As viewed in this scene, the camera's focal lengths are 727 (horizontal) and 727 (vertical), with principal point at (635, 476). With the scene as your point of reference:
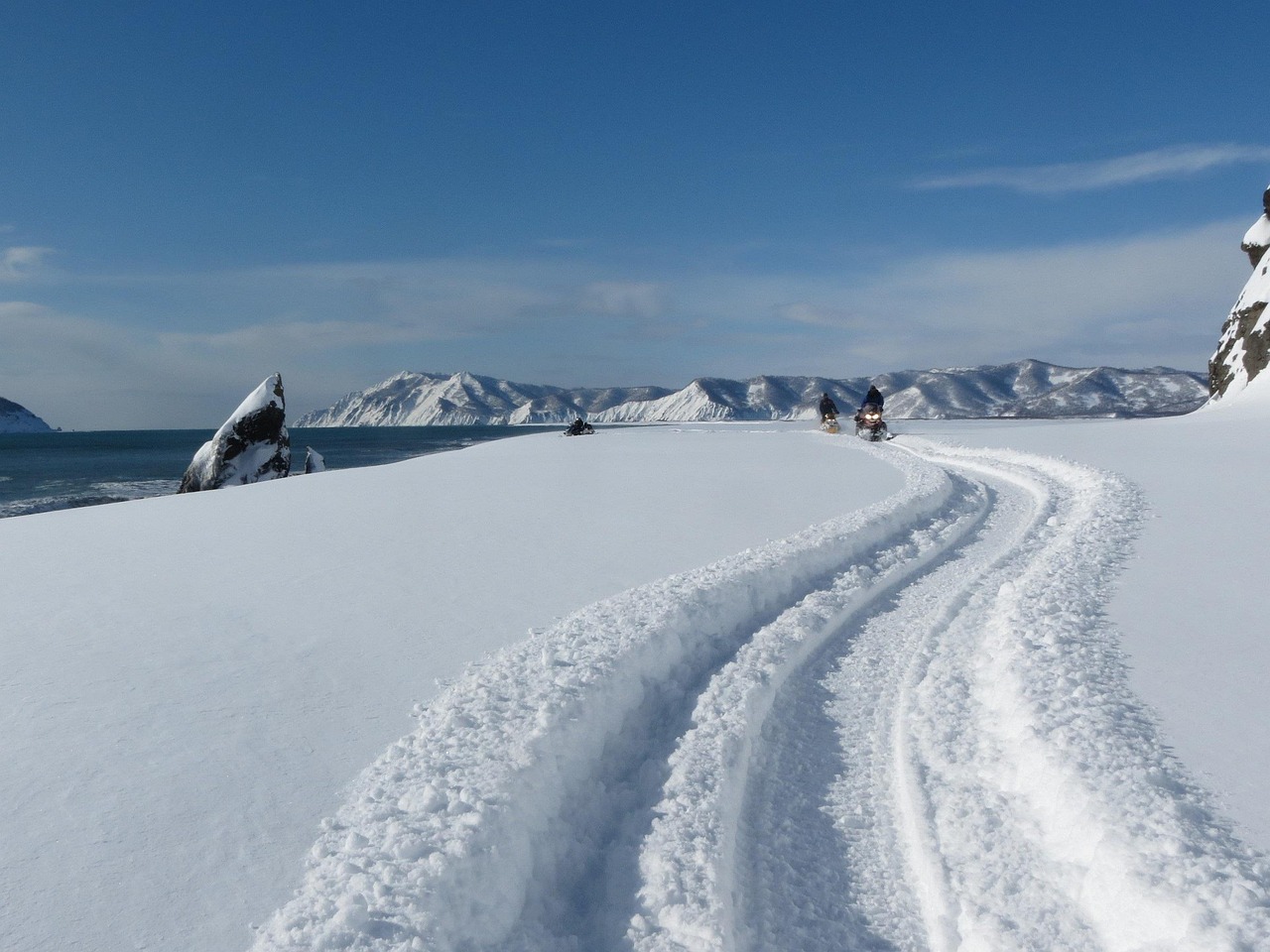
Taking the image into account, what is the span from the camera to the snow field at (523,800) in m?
3.13

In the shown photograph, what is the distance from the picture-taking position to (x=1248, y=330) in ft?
152

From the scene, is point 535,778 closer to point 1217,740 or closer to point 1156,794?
point 1156,794

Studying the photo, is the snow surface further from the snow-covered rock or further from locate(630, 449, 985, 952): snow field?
the snow-covered rock

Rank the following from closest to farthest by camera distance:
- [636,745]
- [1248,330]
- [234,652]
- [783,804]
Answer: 1. [783,804]
2. [636,745]
3. [234,652]
4. [1248,330]

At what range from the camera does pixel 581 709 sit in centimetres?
484

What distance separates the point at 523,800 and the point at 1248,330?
59.1m

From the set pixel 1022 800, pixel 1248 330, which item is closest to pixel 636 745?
pixel 1022 800

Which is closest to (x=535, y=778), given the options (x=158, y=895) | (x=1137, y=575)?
(x=158, y=895)

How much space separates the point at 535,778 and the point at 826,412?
3377 centimetres

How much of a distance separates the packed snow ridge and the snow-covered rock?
2117cm

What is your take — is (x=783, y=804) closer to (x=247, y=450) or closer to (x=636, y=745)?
(x=636, y=745)

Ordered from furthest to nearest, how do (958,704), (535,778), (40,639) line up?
1. (40,639)
2. (958,704)
3. (535,778)

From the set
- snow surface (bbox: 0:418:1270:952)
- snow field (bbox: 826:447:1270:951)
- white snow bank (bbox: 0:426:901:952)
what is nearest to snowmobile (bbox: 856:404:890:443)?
white snow bank (bbox: 0:426:901:952)

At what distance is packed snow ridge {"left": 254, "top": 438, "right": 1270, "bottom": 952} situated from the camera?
10.5 feet
